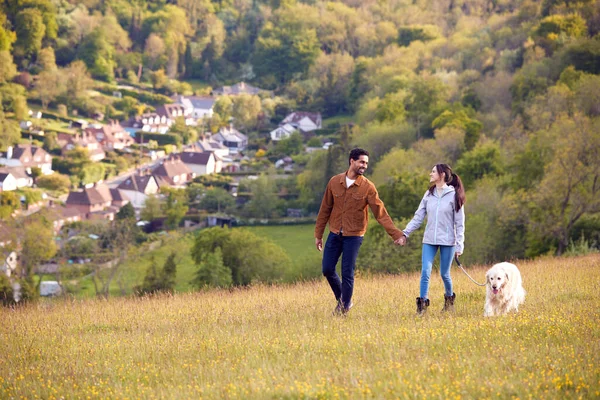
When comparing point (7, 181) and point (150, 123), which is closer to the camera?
point (7, 181)

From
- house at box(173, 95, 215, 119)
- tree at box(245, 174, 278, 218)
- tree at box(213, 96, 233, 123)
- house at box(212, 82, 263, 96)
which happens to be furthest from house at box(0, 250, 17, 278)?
house at box(212, 82, 263, 96)

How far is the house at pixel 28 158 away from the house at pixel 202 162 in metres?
11.8

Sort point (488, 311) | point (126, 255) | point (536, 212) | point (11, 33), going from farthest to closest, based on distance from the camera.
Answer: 1. point (11, 33)
2. point (126, 255)
3. point (536, 212)
4. point (488, 311)

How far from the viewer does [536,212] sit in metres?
27.9

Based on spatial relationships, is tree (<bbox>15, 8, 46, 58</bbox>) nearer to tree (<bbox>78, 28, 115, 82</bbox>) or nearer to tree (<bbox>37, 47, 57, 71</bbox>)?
tree (<bbox>37, 47, 57, 71</bbox>)

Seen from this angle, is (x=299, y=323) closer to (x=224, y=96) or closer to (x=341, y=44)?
(x=224, y=96)

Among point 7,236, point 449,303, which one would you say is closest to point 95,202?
point 7,236

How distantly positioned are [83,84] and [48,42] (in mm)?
21588

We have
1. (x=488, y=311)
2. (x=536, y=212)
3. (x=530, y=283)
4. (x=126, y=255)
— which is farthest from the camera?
(x=126, y=255)

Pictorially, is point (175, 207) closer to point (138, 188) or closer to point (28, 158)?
point (138, 188)

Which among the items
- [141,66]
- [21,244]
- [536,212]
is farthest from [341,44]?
[536,212]

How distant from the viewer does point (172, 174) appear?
66.9m

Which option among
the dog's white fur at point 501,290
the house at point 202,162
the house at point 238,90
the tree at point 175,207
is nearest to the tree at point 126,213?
the tree at point 175,207

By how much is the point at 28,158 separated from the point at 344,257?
61642mm
